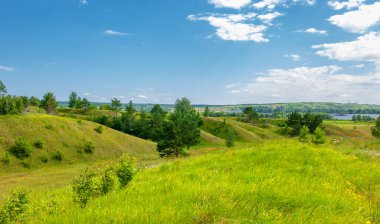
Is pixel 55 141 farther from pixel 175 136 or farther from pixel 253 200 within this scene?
pixel 253 200

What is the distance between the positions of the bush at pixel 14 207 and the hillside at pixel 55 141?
6884 centimetres

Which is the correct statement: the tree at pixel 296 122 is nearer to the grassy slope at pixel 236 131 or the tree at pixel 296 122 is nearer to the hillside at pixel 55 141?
the grassy slope at pixel 236 131

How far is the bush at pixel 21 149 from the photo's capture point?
6912cm

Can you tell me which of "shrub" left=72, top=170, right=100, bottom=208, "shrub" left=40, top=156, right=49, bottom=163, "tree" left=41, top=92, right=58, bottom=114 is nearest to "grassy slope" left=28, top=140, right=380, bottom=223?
"shrub" left=72, top=170, right=100, bottom=208

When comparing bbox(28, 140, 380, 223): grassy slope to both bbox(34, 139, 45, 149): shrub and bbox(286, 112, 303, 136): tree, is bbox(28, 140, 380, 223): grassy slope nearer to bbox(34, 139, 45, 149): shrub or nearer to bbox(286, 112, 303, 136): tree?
bbox(34, 139, 45, 149): shrub

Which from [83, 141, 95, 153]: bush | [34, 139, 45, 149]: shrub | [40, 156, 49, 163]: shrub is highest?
[34, 139, 45, 149]: shrub

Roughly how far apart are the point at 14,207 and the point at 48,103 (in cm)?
15931

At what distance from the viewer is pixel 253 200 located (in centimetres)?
687

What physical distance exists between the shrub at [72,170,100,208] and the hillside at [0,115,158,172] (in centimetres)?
6811

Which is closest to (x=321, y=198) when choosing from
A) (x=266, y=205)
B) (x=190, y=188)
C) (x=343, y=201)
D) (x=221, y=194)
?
(x=343, y=201)

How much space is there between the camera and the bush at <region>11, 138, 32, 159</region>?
6912 cm

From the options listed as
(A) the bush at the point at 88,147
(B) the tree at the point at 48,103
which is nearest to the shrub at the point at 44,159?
(A) the bush at the point at 88,147

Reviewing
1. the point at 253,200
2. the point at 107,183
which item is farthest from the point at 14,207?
the point at 253,200

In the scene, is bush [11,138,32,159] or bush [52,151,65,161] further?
bush [52,151,65,161]
